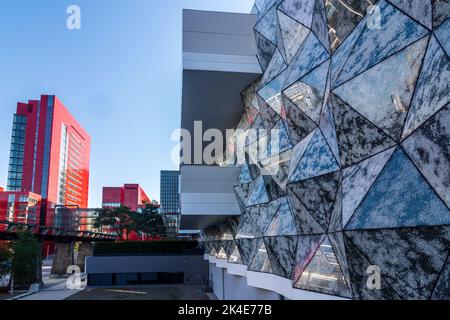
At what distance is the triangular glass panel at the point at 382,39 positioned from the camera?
16.3 ft

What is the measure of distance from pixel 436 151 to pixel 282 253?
6.86 metres

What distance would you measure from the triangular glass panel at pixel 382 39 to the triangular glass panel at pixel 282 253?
5053 millimetres

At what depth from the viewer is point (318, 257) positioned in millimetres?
7793

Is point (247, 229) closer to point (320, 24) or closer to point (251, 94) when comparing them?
point (251, 94)

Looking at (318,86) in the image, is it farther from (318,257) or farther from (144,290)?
(144,290)

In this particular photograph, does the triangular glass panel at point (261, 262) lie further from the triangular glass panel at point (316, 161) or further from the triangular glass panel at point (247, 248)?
the triangular glass panel at point (316, 161)

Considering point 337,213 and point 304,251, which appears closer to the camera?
point 337,213

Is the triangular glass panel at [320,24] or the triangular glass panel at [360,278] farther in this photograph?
the triangular glass panel at [320,24]

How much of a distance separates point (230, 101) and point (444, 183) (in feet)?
46.5

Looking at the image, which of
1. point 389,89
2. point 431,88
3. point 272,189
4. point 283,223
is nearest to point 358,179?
point 389,89

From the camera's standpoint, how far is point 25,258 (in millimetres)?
33438

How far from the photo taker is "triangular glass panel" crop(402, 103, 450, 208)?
4.13 meters

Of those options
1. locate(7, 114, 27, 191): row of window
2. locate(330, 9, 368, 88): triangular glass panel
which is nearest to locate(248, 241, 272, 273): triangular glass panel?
locate(330, 9, 368, 88): triangular glass panel

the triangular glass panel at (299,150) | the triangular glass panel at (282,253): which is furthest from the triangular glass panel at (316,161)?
the triangular glass panel at (282,253)
